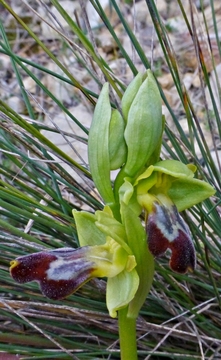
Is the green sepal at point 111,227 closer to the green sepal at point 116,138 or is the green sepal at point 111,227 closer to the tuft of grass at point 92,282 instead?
the green sepal at point 116,138

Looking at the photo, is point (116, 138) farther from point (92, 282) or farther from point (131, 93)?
point (92, 282)

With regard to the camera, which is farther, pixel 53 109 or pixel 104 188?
pixel 53 109

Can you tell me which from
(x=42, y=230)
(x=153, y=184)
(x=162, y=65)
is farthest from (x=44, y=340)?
(x=162, y=65)

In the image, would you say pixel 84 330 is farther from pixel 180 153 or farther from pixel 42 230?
pixel 180 153

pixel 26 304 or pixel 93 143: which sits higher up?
pixel 93 143

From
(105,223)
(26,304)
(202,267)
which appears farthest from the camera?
(202,267)

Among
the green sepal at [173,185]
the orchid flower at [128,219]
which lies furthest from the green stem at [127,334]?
the green sepal at [173,185]

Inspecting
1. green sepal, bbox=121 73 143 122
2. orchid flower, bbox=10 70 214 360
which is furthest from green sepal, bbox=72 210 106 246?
green sepal, bbox=121 73 143 122

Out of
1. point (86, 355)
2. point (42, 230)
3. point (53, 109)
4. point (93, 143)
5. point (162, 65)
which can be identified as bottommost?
point (86, 355)
